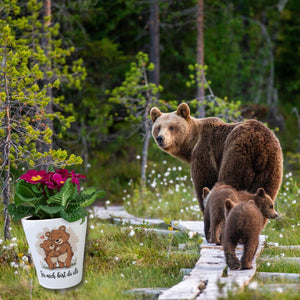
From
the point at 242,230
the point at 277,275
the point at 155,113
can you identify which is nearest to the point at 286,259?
the point at 277,275

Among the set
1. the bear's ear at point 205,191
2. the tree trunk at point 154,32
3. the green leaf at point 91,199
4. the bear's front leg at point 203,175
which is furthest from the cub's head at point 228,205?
the tree trunk at point 154,32

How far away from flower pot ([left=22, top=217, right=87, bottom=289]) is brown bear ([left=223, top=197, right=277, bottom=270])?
1.32 meters

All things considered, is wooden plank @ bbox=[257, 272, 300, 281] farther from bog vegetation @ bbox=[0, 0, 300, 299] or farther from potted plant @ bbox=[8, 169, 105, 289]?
potted plant @ bbox=[8, 169, 105, 289]

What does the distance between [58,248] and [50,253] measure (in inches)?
3.3

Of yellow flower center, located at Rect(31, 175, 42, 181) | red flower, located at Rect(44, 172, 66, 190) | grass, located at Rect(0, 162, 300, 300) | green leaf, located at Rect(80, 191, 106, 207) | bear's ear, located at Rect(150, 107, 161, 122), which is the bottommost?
grass, located at Rect(0, 162, 300, 300)

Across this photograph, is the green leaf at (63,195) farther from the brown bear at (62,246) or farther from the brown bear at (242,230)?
the brown bear at (242,230)

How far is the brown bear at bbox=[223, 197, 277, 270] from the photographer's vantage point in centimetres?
430

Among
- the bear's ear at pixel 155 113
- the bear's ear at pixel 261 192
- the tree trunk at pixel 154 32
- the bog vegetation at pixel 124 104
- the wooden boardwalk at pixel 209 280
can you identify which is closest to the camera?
the wooden boardwalk at pixel 209 280

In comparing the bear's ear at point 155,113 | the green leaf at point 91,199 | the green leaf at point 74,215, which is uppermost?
the bear's ear at point 155,113

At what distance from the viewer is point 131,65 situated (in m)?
9.45

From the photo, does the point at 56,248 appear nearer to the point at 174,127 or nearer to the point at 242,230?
the point at 242,230

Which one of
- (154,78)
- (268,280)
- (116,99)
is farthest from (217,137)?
(154,78)

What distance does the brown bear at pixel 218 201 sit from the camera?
4.81 m

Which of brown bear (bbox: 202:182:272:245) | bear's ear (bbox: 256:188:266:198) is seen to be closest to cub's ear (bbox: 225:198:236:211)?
brown bear (bbox: 202:182:272:245)
